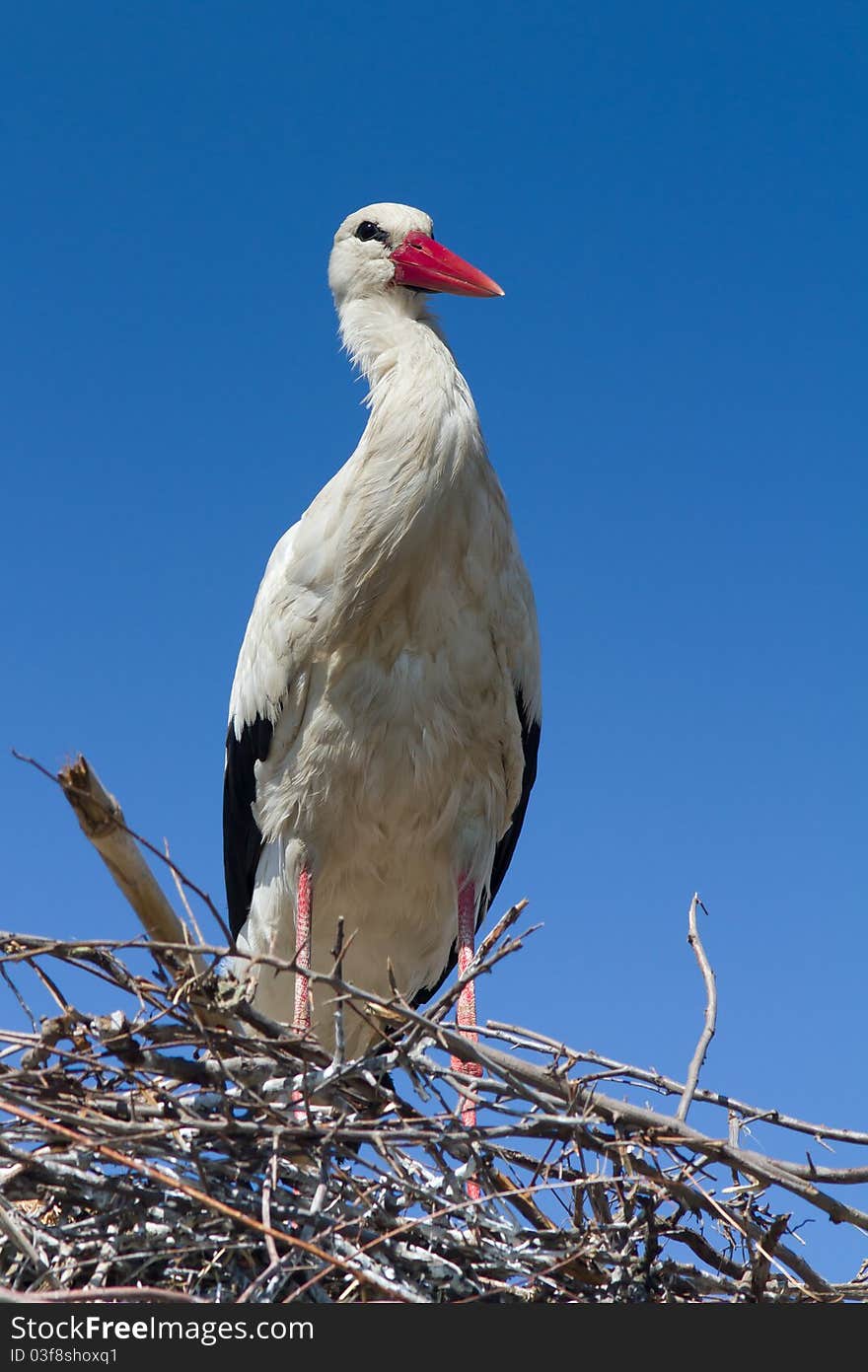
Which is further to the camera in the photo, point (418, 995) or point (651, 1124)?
point (418, 995)

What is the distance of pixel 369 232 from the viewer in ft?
15.8

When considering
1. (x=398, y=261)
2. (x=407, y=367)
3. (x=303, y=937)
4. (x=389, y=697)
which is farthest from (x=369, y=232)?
(x=303, y=937)

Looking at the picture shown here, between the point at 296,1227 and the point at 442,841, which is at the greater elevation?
the point at 442,841

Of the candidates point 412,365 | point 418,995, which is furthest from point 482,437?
point 418,995

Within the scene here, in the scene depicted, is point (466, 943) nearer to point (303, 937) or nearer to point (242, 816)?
point (303, 937)

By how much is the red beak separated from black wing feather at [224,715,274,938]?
1409 mm

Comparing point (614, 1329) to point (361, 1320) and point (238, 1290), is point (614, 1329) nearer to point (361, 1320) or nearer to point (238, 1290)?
point (361, 1320)

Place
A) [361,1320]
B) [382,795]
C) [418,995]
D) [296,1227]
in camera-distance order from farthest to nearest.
→ [418,995], [382,795], [296,1227], [361,1320]

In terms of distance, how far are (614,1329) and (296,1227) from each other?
23.6 inches

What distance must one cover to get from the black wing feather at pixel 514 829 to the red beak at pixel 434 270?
1.24 m

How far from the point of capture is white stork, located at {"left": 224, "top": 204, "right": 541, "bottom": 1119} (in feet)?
13.6

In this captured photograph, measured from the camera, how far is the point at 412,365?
14.4 feet

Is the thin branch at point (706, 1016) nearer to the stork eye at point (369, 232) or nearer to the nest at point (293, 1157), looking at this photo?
the nest at point (293, 1157)

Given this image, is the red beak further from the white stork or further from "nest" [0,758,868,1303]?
"nest" [0,758,868,1303]
